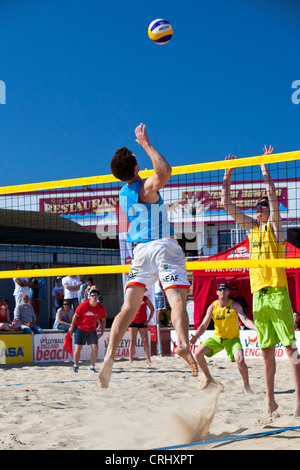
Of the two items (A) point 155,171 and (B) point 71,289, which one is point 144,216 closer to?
(A) point 155,171

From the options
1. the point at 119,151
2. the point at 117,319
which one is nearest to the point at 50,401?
the point at 117,319

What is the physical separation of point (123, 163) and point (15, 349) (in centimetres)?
704

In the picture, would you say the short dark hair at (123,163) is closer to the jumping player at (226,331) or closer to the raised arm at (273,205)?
the raised arm at (273,205)

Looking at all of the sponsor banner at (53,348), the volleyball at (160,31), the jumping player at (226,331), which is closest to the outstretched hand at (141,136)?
the volleyball at (160,31)

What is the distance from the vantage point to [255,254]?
15.7ft

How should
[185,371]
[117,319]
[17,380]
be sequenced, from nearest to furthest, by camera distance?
[117,319], [17,380], [185,371]

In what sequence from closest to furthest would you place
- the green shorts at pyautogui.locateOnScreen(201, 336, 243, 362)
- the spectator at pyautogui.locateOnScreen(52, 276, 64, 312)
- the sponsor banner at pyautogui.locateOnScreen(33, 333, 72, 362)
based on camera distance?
the green shorts at pyautogui.locateOnScreen(201, 336, 243, 362) → the sponsor banner at pyautogui.locateOnScreen(33, 333, 72, 362) → the spectator at pyautogui.locateOnScreen(52, 276, 64, 312)

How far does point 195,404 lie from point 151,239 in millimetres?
1331

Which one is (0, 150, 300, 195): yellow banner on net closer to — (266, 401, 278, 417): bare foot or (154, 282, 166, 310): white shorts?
(266, 401, 278, 417): bare foot

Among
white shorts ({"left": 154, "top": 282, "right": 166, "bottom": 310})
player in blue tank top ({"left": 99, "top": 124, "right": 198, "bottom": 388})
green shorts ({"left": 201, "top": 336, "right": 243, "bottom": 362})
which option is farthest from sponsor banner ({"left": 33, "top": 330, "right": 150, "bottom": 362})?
player in blue tank top ({"left": 99, "top": 124, "right": 198, "bottom": 388})

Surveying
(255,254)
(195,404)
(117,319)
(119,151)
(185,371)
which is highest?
(119,151)

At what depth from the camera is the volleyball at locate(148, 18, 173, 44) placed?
5449 millimetres

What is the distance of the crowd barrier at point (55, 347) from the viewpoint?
383 inches
